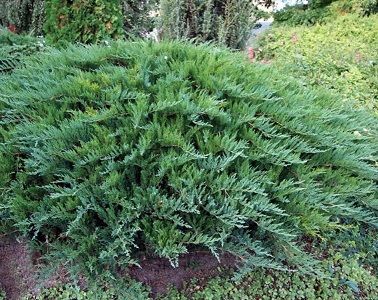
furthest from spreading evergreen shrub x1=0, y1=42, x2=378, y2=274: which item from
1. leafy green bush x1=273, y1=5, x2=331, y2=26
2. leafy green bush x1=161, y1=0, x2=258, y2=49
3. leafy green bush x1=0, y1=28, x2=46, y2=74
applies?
leafy green bush x1=273, y1=5, x2=331, y2=26

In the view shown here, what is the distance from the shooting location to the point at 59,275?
6.90ft

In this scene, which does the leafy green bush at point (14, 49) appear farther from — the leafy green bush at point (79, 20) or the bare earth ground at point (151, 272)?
the bare earth ground at point (151, 272)

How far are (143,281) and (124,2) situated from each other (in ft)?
16.0

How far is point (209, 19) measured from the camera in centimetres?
536

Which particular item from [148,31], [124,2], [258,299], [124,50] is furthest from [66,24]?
[258,299]

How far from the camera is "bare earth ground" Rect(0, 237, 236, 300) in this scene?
2105mm

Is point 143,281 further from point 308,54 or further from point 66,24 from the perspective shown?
point 308,54

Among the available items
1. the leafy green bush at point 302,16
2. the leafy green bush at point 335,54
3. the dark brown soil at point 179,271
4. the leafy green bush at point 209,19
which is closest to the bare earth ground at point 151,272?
the dark brown soil at point 179,271

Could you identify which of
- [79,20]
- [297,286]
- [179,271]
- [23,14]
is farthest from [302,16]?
[179,271]

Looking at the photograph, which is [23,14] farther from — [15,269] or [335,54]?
[15,269]

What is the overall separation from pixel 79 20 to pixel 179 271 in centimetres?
278

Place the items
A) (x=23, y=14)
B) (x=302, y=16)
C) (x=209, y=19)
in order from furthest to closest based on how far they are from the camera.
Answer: (x=302, y=16) → (x=23, y=14) → (x=209, y=19)

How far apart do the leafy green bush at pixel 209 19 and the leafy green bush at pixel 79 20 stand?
1326mm

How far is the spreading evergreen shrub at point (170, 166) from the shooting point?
6.46 ft
